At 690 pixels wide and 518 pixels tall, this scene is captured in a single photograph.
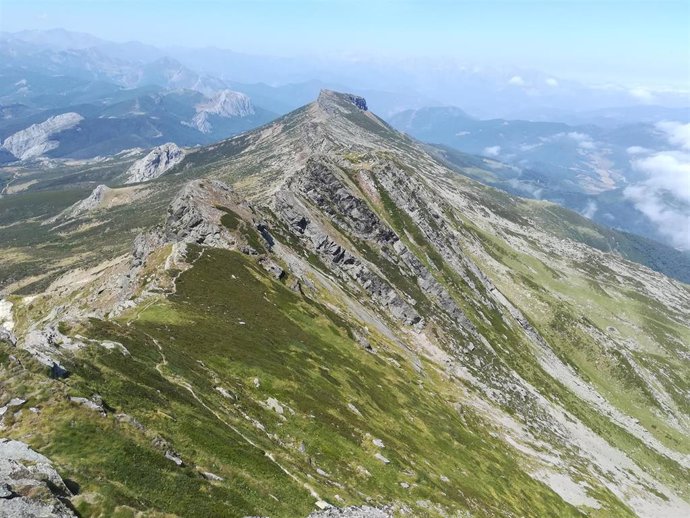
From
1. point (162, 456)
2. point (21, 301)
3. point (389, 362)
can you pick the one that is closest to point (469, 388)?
point (389, 362)

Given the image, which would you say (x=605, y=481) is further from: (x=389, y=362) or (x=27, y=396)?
(x=27, y=396)

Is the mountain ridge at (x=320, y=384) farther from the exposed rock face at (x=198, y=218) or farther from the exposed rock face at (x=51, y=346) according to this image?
the exposed rock face at (x=198, y=218)

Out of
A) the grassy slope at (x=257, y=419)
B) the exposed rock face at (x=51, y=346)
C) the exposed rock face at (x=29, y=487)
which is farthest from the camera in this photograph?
the exposed rock face at (x=51, y=346)

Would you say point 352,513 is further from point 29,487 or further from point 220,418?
point 29,487

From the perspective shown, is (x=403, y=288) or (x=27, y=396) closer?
(x=27, y=396)

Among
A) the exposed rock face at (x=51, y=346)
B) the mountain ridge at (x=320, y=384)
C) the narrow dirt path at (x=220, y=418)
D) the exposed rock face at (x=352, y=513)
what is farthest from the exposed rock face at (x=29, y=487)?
the narrow dirt path at (x=220, y=418)

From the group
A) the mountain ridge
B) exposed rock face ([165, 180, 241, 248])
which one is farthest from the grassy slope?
exposed rock face ([165, 180, 241, 248])

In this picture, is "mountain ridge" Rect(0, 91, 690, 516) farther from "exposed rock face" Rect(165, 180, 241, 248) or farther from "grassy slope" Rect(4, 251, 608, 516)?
"exposed rock face" Rect(165, 180, 241, 248)

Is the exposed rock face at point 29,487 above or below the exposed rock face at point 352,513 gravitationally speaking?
above
